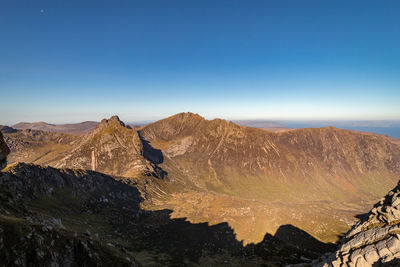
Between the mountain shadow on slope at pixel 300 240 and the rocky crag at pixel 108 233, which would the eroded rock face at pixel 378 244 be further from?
the mountain shadow on slope at pixel 300 240

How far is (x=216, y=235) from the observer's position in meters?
137

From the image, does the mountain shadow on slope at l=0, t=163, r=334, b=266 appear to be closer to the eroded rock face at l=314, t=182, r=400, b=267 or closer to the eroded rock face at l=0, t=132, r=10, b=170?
the eroded rock face at l=0, t=132, r=10, b=170

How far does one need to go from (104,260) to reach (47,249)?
16387 mm

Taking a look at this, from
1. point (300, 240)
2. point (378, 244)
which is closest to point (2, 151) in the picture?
point (378, 244)

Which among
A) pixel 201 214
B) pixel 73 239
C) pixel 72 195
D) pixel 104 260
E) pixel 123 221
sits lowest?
pixel 201 214

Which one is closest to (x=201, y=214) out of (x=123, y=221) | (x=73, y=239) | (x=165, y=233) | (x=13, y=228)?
(x=165, y=233)

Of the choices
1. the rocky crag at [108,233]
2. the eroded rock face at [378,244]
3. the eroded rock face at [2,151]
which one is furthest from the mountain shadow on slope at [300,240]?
the eroded rock face at [2,151]

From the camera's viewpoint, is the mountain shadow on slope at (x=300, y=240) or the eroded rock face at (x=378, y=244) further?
the mountain shadow on slope at (x=300, y=240)

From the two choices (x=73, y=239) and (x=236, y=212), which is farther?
(x=236, y=212)

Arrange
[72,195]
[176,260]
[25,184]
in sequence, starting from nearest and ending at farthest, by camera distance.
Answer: [176,260]
[25,184]
[72,195]

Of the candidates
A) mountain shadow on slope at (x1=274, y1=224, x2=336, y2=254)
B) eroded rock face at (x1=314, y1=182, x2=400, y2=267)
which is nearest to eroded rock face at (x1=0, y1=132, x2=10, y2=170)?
eroded rock face at (x1=314, y1=182, x2=400, y2=267)

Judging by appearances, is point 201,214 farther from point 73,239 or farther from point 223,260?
point 73,239

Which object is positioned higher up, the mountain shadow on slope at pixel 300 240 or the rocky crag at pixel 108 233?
the rocky crag at pixel 108 233

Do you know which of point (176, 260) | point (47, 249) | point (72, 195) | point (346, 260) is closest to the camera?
point (47, 249)
